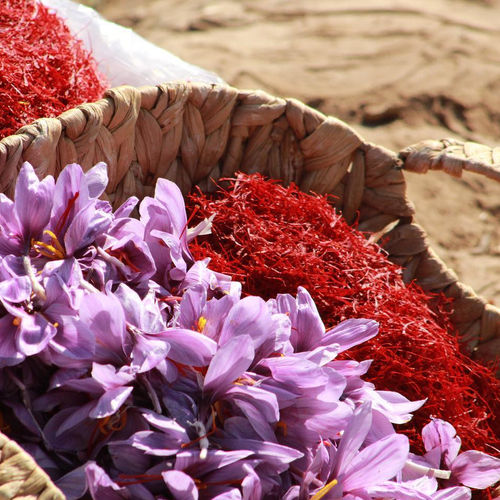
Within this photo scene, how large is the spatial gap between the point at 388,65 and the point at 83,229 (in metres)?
1.75

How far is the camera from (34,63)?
2.44ft

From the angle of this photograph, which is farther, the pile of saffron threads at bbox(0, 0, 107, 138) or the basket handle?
the basket handle

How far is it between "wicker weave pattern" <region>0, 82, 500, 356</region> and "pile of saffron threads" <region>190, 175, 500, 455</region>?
61 mm

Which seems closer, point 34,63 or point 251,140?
point 34,63

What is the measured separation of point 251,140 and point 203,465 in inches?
20.9

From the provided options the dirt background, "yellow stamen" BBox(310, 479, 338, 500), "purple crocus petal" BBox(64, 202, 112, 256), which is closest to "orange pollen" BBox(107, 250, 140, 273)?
"purple crocus petal" BBox(64, 202, 112, 256)

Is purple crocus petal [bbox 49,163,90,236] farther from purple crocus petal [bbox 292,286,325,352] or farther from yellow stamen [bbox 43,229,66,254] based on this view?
purple crocus petal [bbox 292,286,325,352]

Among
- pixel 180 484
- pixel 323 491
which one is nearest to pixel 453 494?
pixel 323 491

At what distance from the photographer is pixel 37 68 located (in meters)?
0.74

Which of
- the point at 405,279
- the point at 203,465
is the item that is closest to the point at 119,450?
the point at 203,465

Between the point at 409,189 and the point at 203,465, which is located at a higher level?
the point at 203,465

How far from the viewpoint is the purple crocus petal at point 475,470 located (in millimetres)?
642

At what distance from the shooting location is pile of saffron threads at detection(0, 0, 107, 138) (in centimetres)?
70

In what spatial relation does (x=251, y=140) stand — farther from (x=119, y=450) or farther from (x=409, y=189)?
(x=409, y=189)
